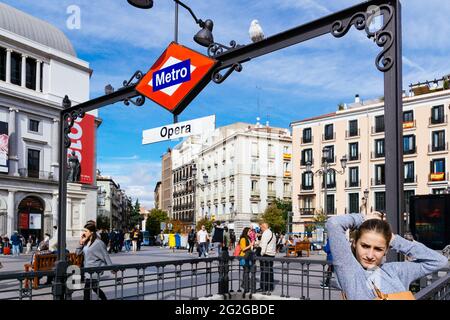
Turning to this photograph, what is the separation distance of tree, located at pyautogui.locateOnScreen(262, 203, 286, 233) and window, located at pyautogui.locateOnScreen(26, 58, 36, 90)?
31273 millimetres

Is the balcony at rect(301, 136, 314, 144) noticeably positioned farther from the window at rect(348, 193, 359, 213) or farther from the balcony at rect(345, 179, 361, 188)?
the window at rect(348, 193, 359, 213)

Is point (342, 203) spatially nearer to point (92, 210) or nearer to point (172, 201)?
point (92, 210)

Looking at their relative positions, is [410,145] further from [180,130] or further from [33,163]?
[180,130]

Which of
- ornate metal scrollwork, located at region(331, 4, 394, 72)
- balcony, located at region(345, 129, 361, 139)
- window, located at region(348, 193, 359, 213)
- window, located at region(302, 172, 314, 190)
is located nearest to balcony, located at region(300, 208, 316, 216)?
window, located at region(302, 172, 314, 190)

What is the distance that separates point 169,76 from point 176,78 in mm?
132

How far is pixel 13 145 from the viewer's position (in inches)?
1784

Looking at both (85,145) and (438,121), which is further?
(85,145)

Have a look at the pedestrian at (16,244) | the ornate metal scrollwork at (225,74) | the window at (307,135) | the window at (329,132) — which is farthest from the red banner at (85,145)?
the ornate metal scrollwork at (225,74)

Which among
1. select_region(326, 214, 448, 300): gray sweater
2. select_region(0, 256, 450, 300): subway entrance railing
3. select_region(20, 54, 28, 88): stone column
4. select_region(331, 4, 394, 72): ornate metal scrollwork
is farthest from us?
select_region(20, 54, 28, 88): stone column

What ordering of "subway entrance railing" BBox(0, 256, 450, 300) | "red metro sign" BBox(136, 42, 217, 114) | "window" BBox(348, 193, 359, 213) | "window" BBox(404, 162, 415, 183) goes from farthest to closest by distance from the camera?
1. "window" BBox(348, 193, 359, 213)
2. "window" BBox(404, 162, 415, 183)
3. "subway entrance railing" BBox(0, 256, 450, 300)
4. "red metro sign" BBox(136, 42, 217, 114)

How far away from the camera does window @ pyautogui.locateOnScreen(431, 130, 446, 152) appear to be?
4838 centimetres

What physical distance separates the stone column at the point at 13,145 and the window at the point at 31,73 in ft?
10.6

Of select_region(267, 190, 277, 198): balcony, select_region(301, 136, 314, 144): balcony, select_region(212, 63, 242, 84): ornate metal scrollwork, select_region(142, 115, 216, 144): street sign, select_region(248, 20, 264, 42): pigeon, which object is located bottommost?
select_region(267, 190, 277, 198): balcony

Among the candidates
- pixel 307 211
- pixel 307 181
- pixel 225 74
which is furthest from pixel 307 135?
pixel 225 74
